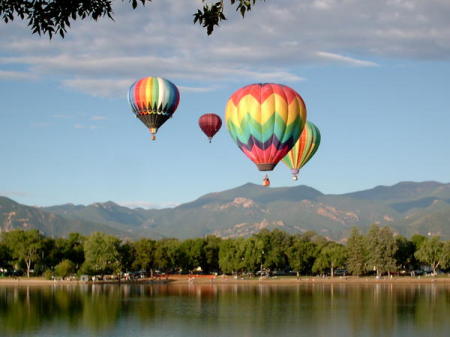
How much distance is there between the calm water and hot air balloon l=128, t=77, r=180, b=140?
15.5 meters

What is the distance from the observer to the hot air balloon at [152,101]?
199ft

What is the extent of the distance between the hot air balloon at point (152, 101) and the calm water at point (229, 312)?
15.5 metres

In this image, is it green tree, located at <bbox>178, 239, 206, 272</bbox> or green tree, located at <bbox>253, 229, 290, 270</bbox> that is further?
green tree, located at <bbox>178, 239, 206, 272</bbox>

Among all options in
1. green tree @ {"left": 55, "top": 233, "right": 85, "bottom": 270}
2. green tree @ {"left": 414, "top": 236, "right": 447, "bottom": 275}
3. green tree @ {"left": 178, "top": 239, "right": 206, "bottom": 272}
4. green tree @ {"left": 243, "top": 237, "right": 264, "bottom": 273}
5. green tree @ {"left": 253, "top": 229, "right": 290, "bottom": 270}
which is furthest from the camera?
green tree @ {"left": 178, "top": 239, "right": 206, "bottom": 272}

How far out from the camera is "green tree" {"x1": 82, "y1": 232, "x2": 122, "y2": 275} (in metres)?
103

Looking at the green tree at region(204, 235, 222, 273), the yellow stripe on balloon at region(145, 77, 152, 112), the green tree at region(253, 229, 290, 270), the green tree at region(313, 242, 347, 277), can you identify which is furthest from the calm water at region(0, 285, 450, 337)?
the green tree at region(204, 235, 222, 273)

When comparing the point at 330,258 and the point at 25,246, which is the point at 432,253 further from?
the point at 25,246

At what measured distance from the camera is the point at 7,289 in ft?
306

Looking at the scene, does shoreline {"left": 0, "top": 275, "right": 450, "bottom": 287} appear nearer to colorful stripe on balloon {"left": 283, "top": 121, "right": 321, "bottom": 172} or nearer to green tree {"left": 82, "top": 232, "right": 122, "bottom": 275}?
green tree {"left": 82, "top": 232, "right": 122, "bottom": 275}

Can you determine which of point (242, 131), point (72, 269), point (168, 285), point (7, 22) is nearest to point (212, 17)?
point (7, 22)

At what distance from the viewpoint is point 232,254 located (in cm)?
11219

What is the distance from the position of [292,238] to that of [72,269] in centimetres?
3308

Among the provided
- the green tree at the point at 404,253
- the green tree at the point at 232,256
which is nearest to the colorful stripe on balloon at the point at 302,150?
the green tree at the point at 232,256

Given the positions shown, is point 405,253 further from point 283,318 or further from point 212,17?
point 212,17
